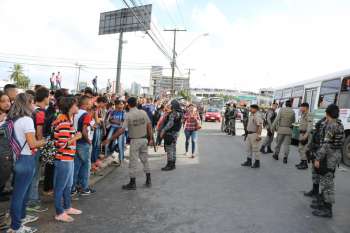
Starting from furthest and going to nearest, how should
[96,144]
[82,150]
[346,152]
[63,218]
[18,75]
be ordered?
[18,75], [346,152], [96,144], [82,150], [63,218]

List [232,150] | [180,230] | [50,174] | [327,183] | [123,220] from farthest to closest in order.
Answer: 1. [232,150]
2. [50,174]
3. [327,183]
4. [123,220]
5. [180,230]

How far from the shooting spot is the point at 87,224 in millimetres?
4551

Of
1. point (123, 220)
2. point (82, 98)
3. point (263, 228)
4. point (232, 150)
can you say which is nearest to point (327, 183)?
point (263, 228)

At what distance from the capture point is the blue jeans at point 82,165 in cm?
551

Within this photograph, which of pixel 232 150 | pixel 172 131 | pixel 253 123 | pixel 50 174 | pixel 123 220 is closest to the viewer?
pixel 123 220

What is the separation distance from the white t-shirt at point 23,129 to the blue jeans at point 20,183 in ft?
0.32

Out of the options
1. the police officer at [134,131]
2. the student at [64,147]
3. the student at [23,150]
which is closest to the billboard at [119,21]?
the police officer at [134,131]

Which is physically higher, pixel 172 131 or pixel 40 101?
pixel 40 101

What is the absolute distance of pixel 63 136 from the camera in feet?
14.5

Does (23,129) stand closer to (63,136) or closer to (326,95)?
(63,136)

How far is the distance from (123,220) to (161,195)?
56.9 inches

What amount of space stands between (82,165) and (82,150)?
35 cm

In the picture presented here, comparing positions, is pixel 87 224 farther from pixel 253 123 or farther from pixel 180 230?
pixel 253 123

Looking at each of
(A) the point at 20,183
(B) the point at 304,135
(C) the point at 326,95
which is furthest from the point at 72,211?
(C) the point at 326,95
